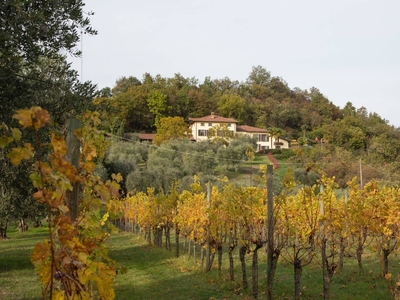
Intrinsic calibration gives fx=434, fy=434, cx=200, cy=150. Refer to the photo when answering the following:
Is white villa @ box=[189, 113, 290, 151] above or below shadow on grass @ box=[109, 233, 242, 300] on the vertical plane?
above

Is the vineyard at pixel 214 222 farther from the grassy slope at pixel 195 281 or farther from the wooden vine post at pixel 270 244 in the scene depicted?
the grassy slope at pixel 195 281

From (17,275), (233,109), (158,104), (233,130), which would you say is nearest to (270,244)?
(17,275)

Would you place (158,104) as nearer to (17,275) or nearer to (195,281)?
(17,275)

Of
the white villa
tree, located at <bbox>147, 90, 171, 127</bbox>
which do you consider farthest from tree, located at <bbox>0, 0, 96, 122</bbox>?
tree, located at <bbox>147, 90, 171, 127</bbox>

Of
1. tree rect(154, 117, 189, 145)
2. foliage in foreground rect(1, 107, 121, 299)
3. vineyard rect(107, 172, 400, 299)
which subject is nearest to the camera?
foliage in foreground rect(1, 107, 121, 299)

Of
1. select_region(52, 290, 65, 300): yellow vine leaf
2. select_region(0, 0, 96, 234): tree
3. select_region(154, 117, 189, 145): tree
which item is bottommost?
select_region(52, 290, 65, 300): yellow vine leaf

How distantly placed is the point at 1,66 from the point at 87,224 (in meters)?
3.14

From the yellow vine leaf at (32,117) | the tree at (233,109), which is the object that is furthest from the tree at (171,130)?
the yellow vine leaf at (32,117)

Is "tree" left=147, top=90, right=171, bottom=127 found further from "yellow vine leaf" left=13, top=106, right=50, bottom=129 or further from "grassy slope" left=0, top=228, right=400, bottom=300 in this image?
"yellow vine leaf" left=13, top=106, right=50, bottom=129

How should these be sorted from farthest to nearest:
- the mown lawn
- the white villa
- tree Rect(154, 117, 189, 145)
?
1. the white villa
2. tree Rect(154, 117, 189, 145)
3. the mown lawn

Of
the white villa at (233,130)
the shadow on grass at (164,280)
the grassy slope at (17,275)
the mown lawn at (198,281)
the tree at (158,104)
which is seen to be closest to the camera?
the mown lawn at (198,281)

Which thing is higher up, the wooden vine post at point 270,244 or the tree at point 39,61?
the tree at point 39,61

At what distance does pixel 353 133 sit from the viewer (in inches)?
2485

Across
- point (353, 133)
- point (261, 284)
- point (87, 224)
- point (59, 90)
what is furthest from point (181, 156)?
point (87, 224)
